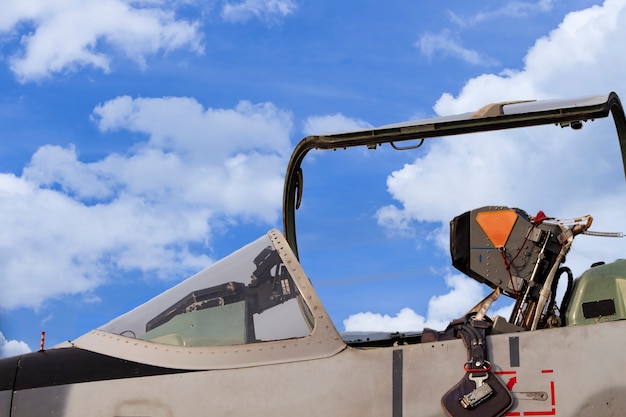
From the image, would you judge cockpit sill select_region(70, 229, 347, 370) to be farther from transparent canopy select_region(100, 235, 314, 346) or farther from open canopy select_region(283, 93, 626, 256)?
open canopy select_region(283, 93, 626, 256)

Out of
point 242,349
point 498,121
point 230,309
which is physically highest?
point 498,121

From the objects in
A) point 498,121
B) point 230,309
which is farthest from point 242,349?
point 498,121

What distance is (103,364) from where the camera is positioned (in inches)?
208

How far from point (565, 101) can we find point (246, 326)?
2996 mm

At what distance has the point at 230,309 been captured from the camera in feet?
18.2

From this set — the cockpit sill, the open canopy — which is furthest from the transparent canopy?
the open canopy

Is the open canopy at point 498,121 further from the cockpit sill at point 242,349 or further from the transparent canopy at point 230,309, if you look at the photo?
the cockpit sill at point 242,349

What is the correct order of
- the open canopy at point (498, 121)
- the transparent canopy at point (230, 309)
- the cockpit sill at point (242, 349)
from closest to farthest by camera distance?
1. the cockpit sill at point (242, 349)
2. the transparent canopy at point (230, 309)
3. the open canopy at point (498, 121)

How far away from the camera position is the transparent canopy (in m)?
5.37

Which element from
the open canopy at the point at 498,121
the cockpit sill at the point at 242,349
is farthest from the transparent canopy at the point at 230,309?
the open canopy at the point at 498,121

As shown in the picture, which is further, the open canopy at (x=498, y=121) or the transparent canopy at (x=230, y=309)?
the open canopy at (x=498, y=121)

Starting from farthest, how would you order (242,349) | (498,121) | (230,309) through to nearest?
(498,121), (230,309), (242,349)

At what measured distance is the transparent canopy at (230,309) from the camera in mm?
5367

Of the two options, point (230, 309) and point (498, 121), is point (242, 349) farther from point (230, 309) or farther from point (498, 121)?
point (498, 121)
